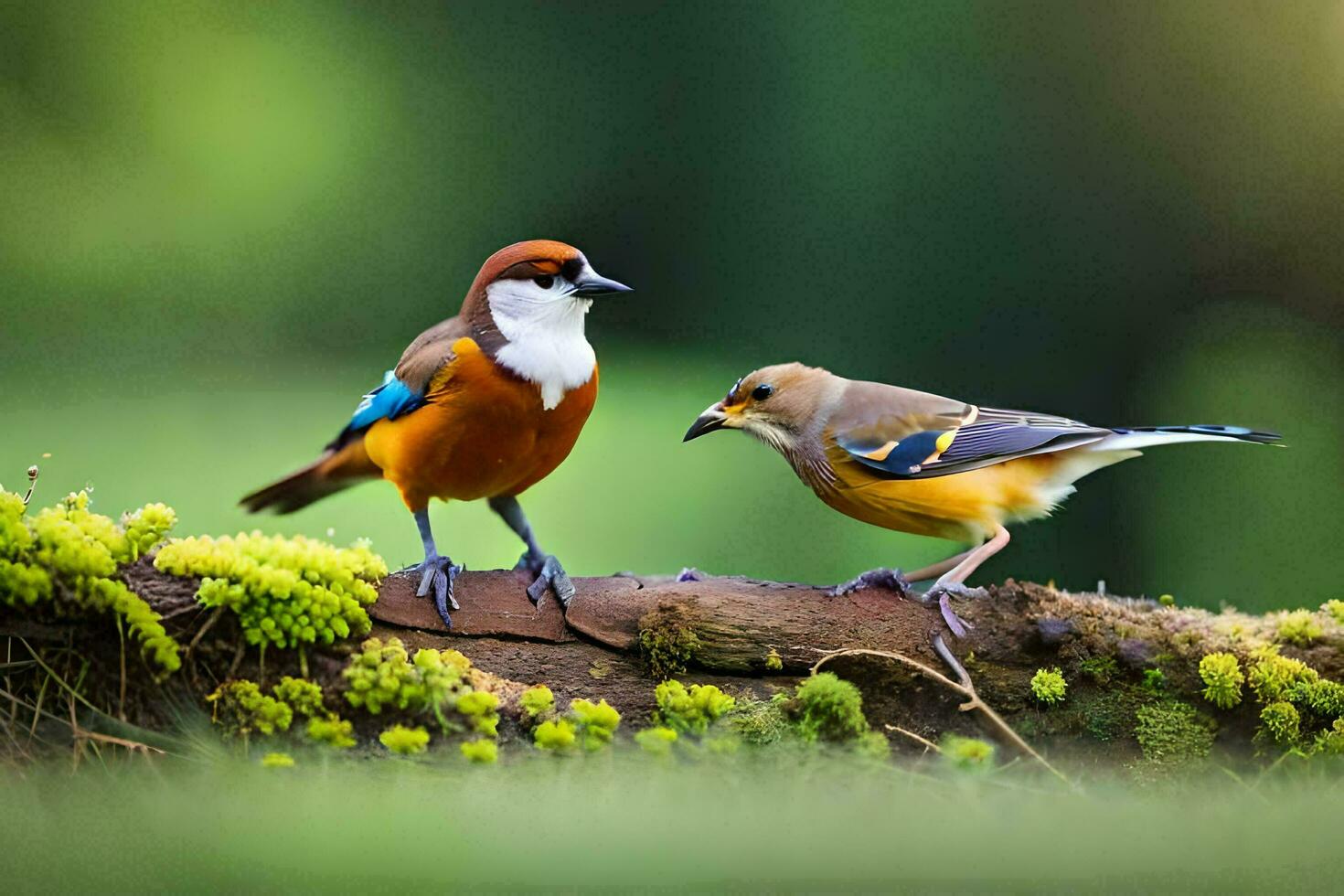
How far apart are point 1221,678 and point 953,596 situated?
628 mm

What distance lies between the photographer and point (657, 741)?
2828mm

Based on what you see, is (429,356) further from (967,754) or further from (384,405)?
(967,754)

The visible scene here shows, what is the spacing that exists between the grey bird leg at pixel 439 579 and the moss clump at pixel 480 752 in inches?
12.6

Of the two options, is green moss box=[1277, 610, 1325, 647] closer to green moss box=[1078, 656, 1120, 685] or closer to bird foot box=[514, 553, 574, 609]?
green moss box=[1078, 656, 1120, 685]

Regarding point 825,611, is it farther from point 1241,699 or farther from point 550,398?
point 1241,699

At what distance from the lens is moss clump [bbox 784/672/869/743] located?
2.89 metres

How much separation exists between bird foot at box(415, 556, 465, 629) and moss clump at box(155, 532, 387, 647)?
0.15 m

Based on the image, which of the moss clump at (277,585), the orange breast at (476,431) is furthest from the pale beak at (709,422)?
the moss clump at (277,585)

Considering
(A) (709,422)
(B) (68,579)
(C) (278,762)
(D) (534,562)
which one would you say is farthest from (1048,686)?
(B) (68,579)

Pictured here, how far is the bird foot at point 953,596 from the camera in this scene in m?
3.04

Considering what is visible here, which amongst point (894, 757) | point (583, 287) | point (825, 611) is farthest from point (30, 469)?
point (894, 757)

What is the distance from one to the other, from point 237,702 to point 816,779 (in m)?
1.24

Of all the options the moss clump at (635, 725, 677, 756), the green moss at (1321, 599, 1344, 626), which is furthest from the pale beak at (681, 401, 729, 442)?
the green moss at (1321, 599, 1344, 626)

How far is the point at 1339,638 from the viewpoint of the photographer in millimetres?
3145
